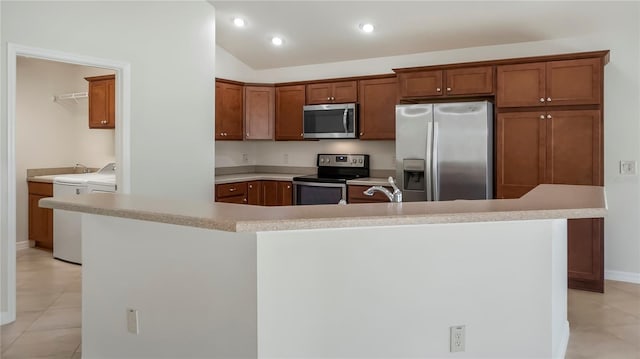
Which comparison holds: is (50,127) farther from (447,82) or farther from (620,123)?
(620,123)

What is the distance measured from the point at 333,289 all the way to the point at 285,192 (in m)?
4.01

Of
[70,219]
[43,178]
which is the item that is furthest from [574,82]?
[43,178]

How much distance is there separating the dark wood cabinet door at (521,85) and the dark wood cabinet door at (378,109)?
1248mm

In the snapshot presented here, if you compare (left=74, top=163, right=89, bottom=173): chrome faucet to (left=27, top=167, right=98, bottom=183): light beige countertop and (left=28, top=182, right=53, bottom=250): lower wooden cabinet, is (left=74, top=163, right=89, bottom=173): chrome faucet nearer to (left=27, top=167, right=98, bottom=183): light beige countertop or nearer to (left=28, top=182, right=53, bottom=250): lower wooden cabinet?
(left=27, top=167, right=98, bottom=183): light beige countertop

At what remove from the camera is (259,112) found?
6.46 meters

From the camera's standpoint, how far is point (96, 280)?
2.77 meters

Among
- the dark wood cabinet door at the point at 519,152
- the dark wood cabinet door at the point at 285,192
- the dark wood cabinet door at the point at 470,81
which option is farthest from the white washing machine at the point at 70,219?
the dark wood cabinet door at the point at 519,152

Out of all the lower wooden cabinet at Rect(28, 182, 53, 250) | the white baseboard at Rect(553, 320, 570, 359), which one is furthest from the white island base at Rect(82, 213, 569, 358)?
the lower wooden cabinet at Rect(28, 182, 53, 250)

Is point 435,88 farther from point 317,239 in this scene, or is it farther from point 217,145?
point 317,239

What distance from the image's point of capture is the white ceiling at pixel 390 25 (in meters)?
4.61

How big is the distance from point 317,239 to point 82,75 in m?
5.40

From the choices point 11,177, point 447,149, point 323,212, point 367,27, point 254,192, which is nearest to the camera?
point 323,212

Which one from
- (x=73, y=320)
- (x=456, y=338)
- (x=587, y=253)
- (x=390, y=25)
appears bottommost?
(x=73, y=320)

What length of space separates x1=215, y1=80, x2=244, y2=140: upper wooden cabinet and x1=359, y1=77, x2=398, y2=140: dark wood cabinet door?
1.48 m
